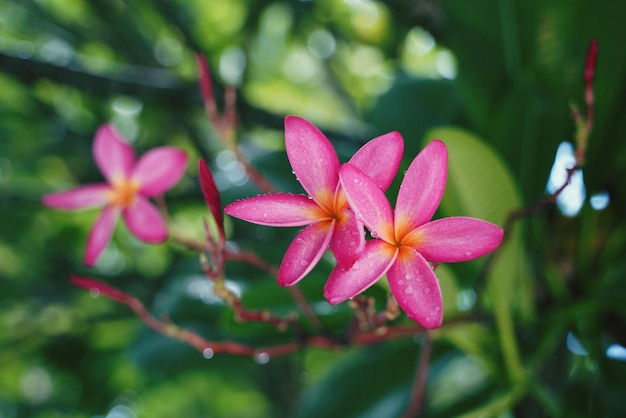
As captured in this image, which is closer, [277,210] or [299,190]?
[277,210]

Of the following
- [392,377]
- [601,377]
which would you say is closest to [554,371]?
[601,377]

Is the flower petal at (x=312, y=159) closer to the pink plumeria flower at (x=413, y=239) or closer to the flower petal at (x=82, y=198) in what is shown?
the pink plumeria flower at (x=413, y=239)

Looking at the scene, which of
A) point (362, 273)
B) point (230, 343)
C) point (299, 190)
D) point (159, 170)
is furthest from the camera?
point (299, 190)

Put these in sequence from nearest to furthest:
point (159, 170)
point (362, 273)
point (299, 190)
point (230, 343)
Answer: point (362, 273) → point (230, 343) → point (159, 170) → point (299, 190)

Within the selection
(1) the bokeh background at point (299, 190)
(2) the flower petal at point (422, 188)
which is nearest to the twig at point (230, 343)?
(1) the bokeh background at point (299, 190)

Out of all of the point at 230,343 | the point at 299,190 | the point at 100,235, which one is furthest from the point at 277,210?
the point at 299,190

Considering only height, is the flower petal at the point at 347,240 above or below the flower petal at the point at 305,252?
above

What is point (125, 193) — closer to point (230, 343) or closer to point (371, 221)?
point (230, 343)
